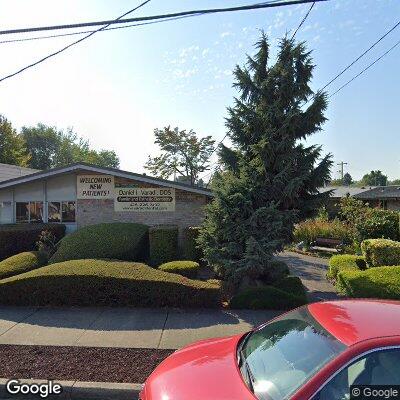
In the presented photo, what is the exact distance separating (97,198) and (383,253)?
1010 centimetres

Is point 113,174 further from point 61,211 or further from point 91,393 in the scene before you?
point 91,393

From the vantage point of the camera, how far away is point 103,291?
8.04 meters

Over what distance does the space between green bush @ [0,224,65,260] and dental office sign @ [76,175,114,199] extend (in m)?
1.75

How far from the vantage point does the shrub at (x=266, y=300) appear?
8.13 m

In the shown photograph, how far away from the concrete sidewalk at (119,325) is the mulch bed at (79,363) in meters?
0.29

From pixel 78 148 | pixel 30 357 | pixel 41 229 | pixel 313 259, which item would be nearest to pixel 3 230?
pixel 41 229

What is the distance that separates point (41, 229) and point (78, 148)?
5897 cm

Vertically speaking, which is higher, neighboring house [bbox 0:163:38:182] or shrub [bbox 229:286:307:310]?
neighboring house [bbox 0:163:38:182]

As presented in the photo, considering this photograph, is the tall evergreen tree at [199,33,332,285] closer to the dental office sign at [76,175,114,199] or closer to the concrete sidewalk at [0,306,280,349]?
the concrete sidewalk at [0,306,280,349]

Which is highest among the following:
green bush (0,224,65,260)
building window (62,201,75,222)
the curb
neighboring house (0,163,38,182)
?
neighboring house (0,163,38,182)

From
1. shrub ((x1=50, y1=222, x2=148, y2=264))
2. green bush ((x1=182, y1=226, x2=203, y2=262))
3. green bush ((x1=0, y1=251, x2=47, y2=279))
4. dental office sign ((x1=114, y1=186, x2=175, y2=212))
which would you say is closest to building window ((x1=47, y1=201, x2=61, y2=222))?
dental office sign ((x1=114, y1=186, x2=175, y2=212))

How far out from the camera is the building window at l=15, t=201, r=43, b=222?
52.5ft

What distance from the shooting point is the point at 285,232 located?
34.8 ft

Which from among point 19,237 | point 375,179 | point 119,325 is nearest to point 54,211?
point 19,237
